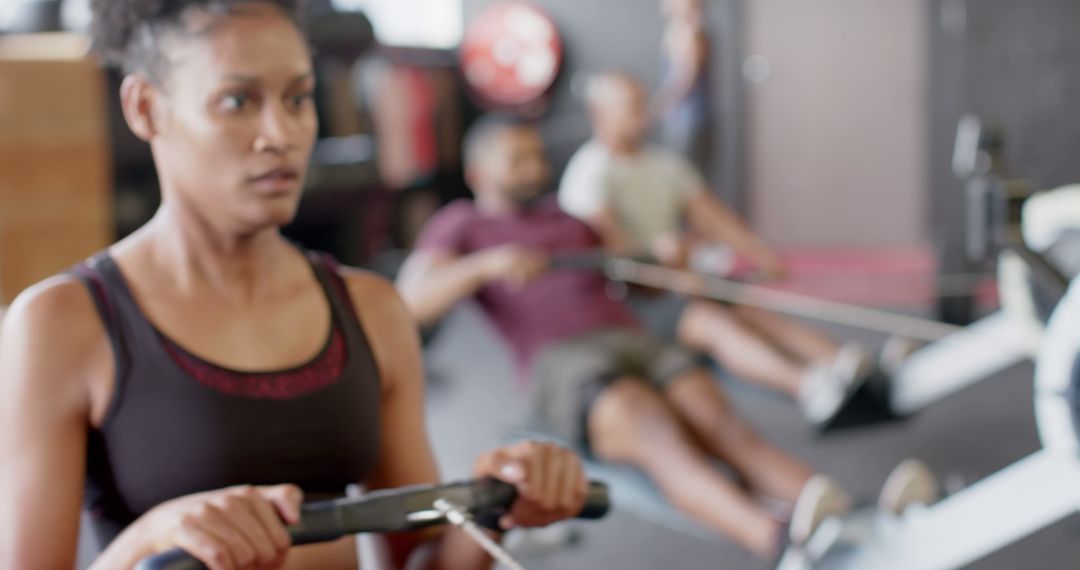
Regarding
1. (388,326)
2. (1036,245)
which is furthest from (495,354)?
(388,326)

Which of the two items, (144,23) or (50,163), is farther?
(50,163)

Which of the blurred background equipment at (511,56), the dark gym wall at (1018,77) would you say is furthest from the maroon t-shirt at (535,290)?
the blurred background equipment at (511,56)

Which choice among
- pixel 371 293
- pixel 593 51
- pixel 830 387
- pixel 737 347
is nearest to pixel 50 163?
→ pixel 737 347

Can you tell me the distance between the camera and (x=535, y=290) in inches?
119

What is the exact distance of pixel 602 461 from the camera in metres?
2.53

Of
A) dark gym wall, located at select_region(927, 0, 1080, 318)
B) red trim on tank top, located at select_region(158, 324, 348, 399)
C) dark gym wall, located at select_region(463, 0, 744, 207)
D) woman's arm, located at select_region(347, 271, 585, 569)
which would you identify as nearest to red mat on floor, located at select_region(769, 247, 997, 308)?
dark gym wall, located at select_region(927, 0, 1080, 318)

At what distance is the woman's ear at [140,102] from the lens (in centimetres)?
119

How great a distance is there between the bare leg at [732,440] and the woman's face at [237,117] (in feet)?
5.27

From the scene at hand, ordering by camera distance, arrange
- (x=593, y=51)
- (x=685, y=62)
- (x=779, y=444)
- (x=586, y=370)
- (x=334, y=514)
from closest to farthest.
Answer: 1. (x=334, y=514)
2. (x=586, y=370)
3. (x=779, y=444)
4. (x=685, y=62)
5. (x=593, y=51)

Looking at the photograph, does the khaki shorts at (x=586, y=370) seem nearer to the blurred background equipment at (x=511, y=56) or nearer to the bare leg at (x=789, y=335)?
the bare leg at (x=789, y=335)

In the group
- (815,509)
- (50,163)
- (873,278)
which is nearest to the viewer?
(815,509)

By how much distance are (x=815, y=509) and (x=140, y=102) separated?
151 centimetres

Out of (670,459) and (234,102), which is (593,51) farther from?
(234,102)

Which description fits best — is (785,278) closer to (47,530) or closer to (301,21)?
(301,21)
